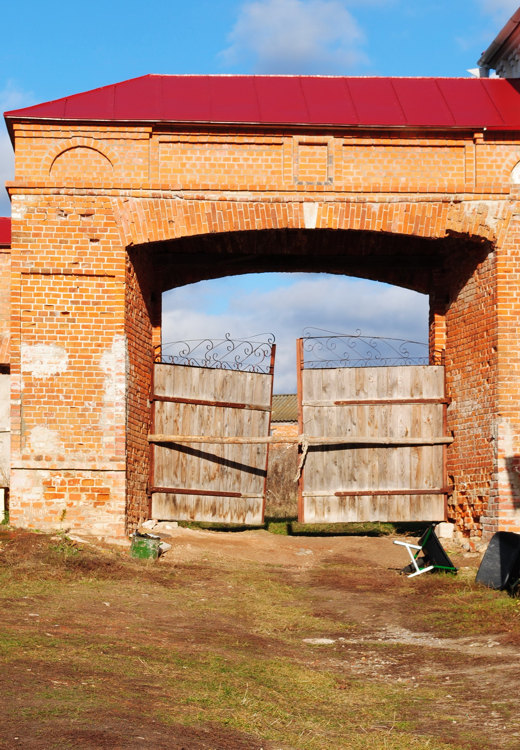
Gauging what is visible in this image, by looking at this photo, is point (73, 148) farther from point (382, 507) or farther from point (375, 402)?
point (382, 507)

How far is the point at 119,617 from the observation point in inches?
281

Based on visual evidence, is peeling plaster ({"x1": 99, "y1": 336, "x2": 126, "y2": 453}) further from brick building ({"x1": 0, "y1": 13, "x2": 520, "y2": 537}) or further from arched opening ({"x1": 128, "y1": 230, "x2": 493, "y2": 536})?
arched opening ({"x1": 128, "y1": 230, "x2": 493, "y2": 536})

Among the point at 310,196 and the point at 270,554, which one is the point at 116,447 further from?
the point at 310,196

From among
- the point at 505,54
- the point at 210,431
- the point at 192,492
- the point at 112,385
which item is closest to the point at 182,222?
the point at 112,385

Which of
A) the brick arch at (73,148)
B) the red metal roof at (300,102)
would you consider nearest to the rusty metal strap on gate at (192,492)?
the brick arch at (73,148)

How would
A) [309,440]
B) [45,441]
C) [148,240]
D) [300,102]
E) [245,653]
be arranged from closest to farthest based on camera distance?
[245,653] → [45,441] → [148,240] → [300,102] → [309,440]

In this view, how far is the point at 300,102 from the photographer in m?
12.0

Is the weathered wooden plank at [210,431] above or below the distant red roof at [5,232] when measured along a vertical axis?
below

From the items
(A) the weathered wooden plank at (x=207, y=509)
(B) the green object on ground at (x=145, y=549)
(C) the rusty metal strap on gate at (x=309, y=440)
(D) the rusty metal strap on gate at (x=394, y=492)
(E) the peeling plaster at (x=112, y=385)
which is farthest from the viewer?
(D) the rusty metal strap on gate at (x=394, y=492)

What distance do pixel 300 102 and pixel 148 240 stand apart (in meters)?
2.91

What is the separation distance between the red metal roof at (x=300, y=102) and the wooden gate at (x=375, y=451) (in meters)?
3.48

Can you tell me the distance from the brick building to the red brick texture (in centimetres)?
2

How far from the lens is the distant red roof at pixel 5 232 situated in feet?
45.5

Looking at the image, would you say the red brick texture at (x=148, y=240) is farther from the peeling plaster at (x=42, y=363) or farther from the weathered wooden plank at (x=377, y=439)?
the weathered wooden plank at (x=377, y=439)
